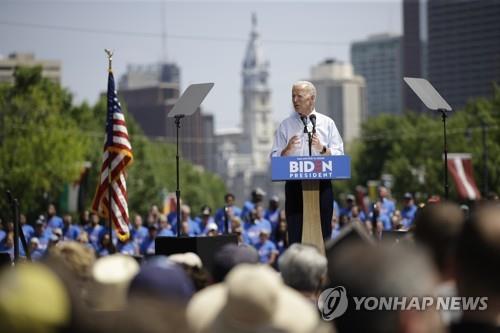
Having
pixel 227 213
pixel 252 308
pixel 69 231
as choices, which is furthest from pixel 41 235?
pixel 252 308

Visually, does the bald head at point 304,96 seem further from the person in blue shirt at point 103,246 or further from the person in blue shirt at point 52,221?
A: the person in blue shirt at point 52,221

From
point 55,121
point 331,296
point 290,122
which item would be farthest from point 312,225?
point 55,121

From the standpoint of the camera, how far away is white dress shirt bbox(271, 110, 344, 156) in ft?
45.6

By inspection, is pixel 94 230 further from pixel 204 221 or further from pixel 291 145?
pixel 291 145

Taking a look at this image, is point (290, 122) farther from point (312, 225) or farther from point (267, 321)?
point (267, 321)

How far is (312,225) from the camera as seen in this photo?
45.0 ft

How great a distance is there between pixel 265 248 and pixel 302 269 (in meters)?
18.4

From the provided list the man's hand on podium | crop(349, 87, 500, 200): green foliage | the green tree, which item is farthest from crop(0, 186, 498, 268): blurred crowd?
crop(349, 87, 500, 200): green foliage

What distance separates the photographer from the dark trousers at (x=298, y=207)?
45.7 feet

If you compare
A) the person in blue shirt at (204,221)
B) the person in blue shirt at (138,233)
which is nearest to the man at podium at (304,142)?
the person in blue shirt at (204,221)

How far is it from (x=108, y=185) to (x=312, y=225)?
22.6 feet

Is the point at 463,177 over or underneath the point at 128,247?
over

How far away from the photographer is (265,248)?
85.6ft
